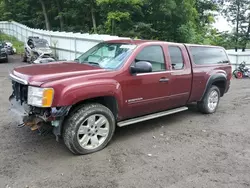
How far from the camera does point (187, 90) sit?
5727 mm

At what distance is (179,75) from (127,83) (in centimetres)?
142

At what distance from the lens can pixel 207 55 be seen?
21.0 feet

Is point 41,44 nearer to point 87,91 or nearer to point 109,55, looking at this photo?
point 109,55

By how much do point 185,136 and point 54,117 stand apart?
8.49 feet

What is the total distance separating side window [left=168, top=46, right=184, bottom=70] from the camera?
539cm

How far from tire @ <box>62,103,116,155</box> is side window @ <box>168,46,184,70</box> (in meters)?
1.87

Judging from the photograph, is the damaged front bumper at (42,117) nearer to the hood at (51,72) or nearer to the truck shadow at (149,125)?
the hood at (51,72)

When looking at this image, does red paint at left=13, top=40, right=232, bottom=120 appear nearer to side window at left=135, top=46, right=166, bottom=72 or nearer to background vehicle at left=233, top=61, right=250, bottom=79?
side window at left=135, top=46, right=166, bottom=72

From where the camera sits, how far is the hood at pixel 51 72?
3.83 metres

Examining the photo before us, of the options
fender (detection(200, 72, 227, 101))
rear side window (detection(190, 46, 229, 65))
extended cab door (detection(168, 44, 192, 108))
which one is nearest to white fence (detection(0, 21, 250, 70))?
rear side window (detection(190, 46, 229, 65))

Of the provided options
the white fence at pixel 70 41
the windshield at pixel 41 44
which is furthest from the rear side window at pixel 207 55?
the windshield at pixel 41 44

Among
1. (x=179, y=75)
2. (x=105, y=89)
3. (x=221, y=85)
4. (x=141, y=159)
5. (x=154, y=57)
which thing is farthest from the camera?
(x=221, y=85)

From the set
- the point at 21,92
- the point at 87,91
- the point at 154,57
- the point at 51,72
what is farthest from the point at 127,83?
the point at 21,92

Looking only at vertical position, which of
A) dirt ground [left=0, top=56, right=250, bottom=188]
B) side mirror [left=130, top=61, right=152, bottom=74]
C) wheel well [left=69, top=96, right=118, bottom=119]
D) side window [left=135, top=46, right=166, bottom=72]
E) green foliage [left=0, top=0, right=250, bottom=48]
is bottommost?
dirt ground [left=0, top=56, right=250, bottom=188]
